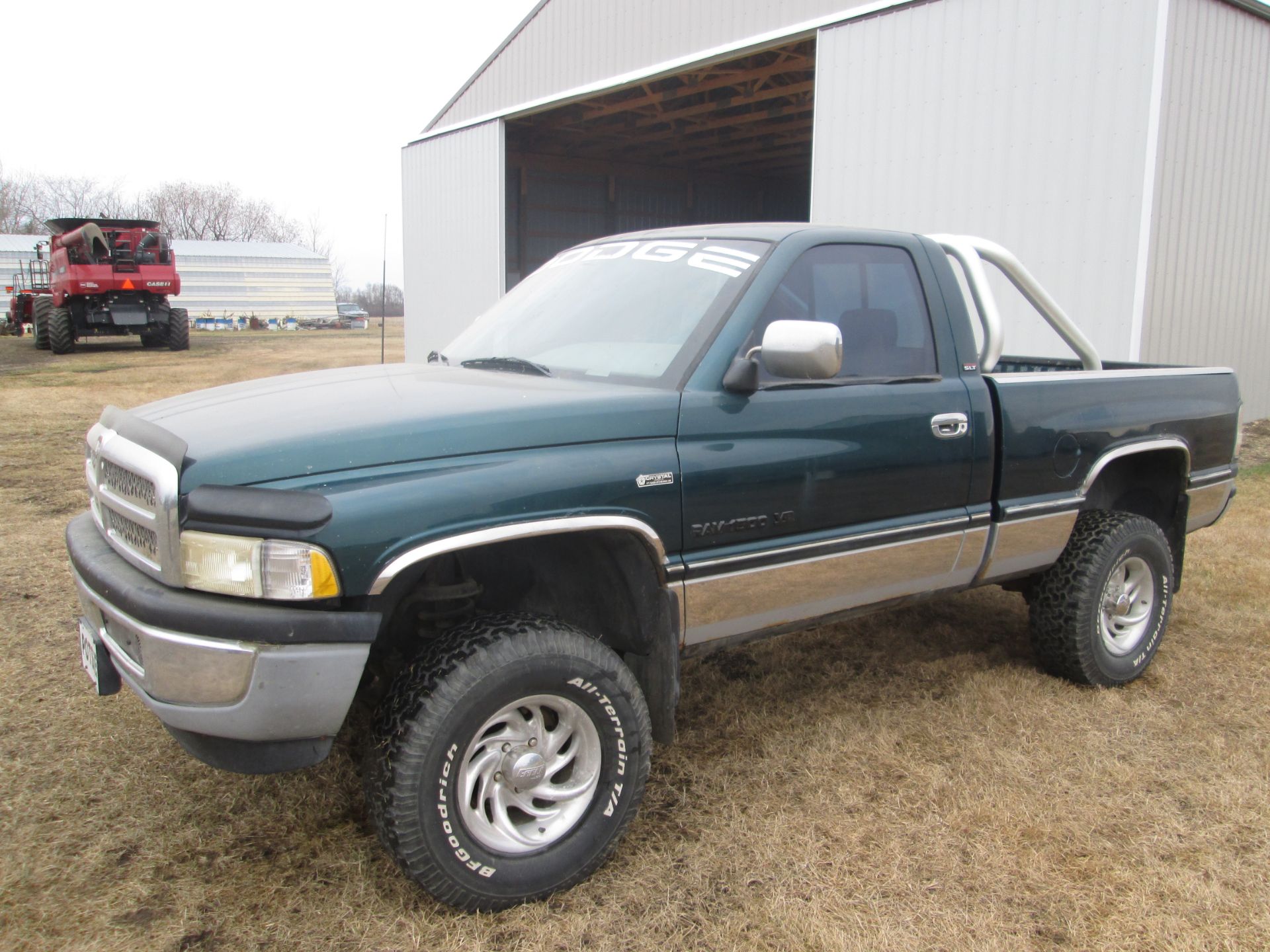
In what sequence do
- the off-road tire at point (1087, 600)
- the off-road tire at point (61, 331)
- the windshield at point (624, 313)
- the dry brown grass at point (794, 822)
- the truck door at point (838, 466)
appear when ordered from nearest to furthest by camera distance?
the dry brown grass at point (794, 822)
the truck door at point (838, 466)
the windshield at point (624, 313)
the off-road tire at point (1087, 600)
the off-road tire at point (61, 331)

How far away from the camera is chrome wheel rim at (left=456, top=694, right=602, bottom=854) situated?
253cm

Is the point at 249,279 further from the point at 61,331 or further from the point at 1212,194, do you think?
the point at 1212,194

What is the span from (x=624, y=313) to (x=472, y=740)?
1505 mm

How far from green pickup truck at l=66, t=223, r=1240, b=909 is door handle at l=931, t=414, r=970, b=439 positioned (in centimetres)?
2

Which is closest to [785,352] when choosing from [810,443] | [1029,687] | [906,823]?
[810,443]

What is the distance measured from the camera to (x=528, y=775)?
2.57 meters

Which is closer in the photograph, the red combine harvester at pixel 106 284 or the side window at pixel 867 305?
the side window at pixel 867 305

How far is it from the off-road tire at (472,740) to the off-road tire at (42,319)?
24764mm

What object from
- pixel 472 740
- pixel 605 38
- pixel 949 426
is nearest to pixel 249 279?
pixel 605 38

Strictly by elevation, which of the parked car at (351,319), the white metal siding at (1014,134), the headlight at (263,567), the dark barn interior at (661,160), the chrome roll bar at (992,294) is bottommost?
the headlight at (263,567)

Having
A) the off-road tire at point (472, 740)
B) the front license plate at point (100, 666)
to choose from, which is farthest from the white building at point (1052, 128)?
the front license plate at point (100, 666)

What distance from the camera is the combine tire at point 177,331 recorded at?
945 inches

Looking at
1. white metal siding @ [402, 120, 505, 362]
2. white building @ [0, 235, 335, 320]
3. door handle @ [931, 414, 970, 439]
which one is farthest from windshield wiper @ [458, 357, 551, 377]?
white building @ [0, 235, 335, 320]

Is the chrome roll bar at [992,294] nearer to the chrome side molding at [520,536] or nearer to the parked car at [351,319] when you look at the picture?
the chrome side molding at [520,536]
